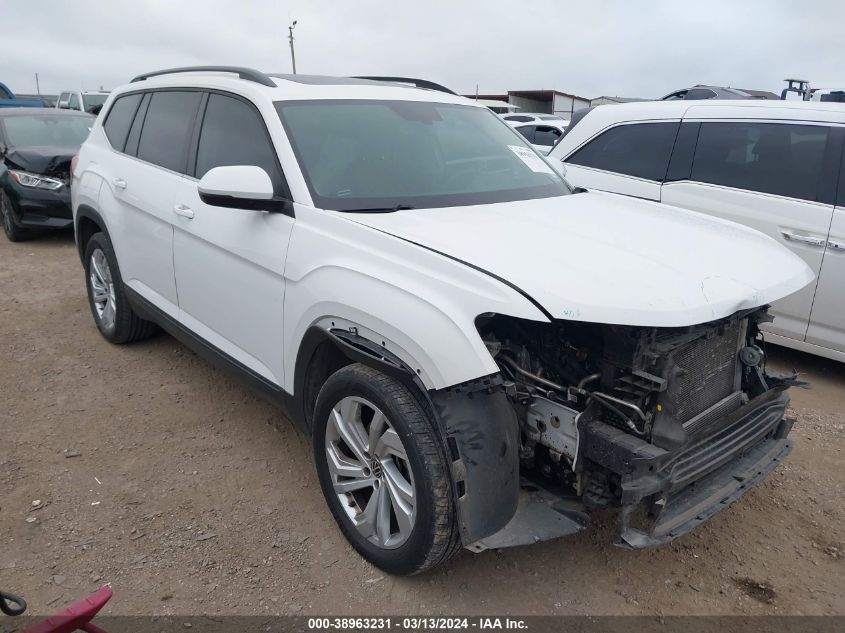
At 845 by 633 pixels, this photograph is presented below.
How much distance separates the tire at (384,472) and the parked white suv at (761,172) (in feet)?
7.22

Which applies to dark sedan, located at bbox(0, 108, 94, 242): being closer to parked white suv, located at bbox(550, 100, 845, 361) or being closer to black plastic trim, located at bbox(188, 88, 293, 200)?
black plastic trim, located at bbox(188, 88, 293, 200)

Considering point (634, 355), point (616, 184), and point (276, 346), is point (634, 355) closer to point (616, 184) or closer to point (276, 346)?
point (276, 346)

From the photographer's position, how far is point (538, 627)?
238 cm

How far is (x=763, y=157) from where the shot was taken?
183 inches

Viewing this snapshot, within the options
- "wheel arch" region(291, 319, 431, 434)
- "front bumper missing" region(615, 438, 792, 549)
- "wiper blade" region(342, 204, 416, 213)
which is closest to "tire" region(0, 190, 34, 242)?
"wheel arch" region(291, 319, 431, 434)

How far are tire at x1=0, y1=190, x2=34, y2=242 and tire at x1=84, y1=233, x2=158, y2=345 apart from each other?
4241 millimetres

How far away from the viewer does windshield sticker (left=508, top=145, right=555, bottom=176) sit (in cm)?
357

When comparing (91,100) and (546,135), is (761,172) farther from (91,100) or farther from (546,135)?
(91,100)

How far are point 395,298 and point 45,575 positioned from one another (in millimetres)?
1784

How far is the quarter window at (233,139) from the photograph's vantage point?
3.08 m

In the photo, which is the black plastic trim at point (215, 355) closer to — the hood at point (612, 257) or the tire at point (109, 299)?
the tire at point (109, 299)

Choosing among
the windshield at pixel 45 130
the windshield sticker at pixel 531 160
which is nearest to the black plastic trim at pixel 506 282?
the windshield sticker at pixel 531 160

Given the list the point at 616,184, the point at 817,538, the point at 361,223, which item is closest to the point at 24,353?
the point at 361,223

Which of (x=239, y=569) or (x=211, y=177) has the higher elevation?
(x=211, y=177)
